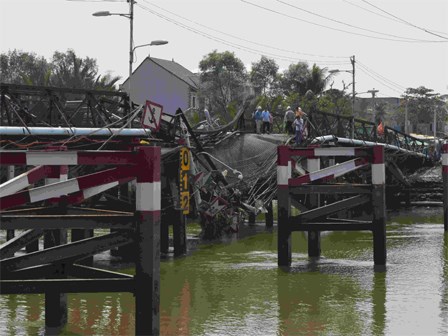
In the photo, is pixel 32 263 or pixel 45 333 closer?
pixel 32 263

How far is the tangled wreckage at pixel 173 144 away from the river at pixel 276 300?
215 centimetres

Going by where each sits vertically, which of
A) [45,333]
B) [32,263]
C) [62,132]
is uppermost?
[62,132]

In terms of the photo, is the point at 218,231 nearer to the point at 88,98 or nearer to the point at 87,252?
the point at 88,98

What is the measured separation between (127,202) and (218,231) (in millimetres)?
5870

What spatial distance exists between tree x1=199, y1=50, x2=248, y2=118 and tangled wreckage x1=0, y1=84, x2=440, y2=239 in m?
48.4

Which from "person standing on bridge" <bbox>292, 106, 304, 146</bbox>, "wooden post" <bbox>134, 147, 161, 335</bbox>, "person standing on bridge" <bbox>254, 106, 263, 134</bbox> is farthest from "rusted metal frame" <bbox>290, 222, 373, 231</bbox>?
"person standing on bridge" <bbox>254, 106, 263, 134</bbox>

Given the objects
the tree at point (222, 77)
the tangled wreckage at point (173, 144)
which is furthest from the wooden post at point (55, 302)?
the tree at point (222, 77)

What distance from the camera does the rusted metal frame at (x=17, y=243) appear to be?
1005 centimetres

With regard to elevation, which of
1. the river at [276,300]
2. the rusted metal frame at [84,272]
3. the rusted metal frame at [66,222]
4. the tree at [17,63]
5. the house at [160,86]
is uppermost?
the tree at [17,63]

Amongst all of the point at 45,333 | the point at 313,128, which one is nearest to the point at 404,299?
the point at 45,333

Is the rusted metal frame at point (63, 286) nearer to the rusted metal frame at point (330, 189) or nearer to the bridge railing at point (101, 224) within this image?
the bridge railing at point (101, 224)

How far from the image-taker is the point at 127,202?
18.9m

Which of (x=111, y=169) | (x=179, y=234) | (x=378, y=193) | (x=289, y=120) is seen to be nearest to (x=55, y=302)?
(x=111, y=169)

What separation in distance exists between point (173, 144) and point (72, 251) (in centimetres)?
1289
